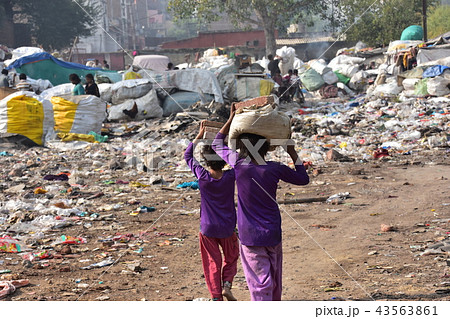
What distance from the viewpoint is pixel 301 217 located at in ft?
19.2

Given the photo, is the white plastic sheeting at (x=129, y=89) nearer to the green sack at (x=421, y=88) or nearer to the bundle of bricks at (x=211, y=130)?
the green sack at (x=421, y=88)

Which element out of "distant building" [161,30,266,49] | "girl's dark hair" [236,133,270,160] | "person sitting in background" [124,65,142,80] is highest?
"distant building" [161,30,266,49]

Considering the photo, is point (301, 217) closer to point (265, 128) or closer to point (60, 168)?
point (265, 128)

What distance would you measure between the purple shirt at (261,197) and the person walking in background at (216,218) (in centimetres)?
42

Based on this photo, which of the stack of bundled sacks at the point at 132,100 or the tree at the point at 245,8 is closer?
the stack of bundled sacks at the point at 132,100

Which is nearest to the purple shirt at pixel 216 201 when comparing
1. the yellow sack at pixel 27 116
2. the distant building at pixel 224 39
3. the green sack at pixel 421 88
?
the yellow sack at pixel 27 116

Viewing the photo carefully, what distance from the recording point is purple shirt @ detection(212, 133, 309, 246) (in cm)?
290

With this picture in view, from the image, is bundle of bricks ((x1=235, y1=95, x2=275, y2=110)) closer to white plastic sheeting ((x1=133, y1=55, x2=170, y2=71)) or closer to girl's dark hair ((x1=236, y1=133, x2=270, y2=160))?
girl's dark hair ((x1=236, y1=133, x2=270, y2=160))

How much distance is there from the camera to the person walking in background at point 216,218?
3.36 m

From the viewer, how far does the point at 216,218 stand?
341 cm

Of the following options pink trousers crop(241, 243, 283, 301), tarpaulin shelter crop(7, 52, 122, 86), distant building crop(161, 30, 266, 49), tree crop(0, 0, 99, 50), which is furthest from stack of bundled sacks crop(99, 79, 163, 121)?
distant building crop(161, 30, 266, 49)

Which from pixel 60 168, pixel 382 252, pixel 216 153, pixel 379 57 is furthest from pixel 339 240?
pixel 379 57

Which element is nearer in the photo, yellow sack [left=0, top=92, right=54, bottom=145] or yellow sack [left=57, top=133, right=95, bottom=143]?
yellow sack [left=0, top=92, right=54, bottom=145]

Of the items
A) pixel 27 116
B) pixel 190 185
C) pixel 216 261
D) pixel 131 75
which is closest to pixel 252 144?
pixel 216 261
